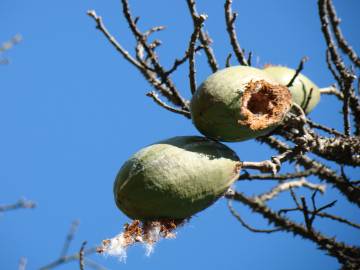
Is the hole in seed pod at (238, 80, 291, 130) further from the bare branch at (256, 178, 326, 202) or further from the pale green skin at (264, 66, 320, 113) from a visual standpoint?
the bare branch at (256, 178, 326, 202)

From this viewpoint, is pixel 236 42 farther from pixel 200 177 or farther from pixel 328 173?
pixel 200 177

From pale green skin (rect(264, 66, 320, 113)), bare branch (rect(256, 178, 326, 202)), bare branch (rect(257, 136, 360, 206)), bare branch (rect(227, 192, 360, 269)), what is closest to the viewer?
bare branch (rect(227, 192, 360, 269))

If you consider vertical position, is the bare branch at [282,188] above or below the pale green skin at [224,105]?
above

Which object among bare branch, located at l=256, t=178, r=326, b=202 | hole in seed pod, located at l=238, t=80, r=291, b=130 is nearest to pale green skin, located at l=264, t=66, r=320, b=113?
hole in seed pod, located at l=238, t=80, r=291, b=130

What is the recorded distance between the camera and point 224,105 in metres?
2.24

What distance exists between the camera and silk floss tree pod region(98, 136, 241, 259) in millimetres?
2111

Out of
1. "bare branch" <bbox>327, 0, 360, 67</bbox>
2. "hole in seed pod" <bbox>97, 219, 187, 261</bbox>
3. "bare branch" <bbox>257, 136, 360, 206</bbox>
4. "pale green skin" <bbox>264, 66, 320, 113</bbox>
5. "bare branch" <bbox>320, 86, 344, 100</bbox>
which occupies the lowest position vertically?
"hole in seed pod" <bbox>97, 219, 187, 261</bbox>

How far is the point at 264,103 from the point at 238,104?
8.5 inches

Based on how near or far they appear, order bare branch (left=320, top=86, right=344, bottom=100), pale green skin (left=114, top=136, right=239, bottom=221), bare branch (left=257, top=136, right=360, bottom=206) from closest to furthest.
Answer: pale green skin (left=114, top=136, right=239, bottom=221) < bare branch (left=257, top=136, right=360, bottom=206) < bare branch (left=320, top=86, right=344, bottom=100)

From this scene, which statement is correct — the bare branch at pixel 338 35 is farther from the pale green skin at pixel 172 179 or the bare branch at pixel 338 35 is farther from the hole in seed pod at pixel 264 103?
the pale green skin at pixel 172 179

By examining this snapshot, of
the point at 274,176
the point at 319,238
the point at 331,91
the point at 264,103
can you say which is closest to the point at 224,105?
the point at 264,103

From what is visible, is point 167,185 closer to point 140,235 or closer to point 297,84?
point 140,235

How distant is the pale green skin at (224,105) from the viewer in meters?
Answer: 2.25

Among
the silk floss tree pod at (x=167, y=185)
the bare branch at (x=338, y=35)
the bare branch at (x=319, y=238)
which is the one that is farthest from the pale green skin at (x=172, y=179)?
the bare branch at (x=338, y=35)
